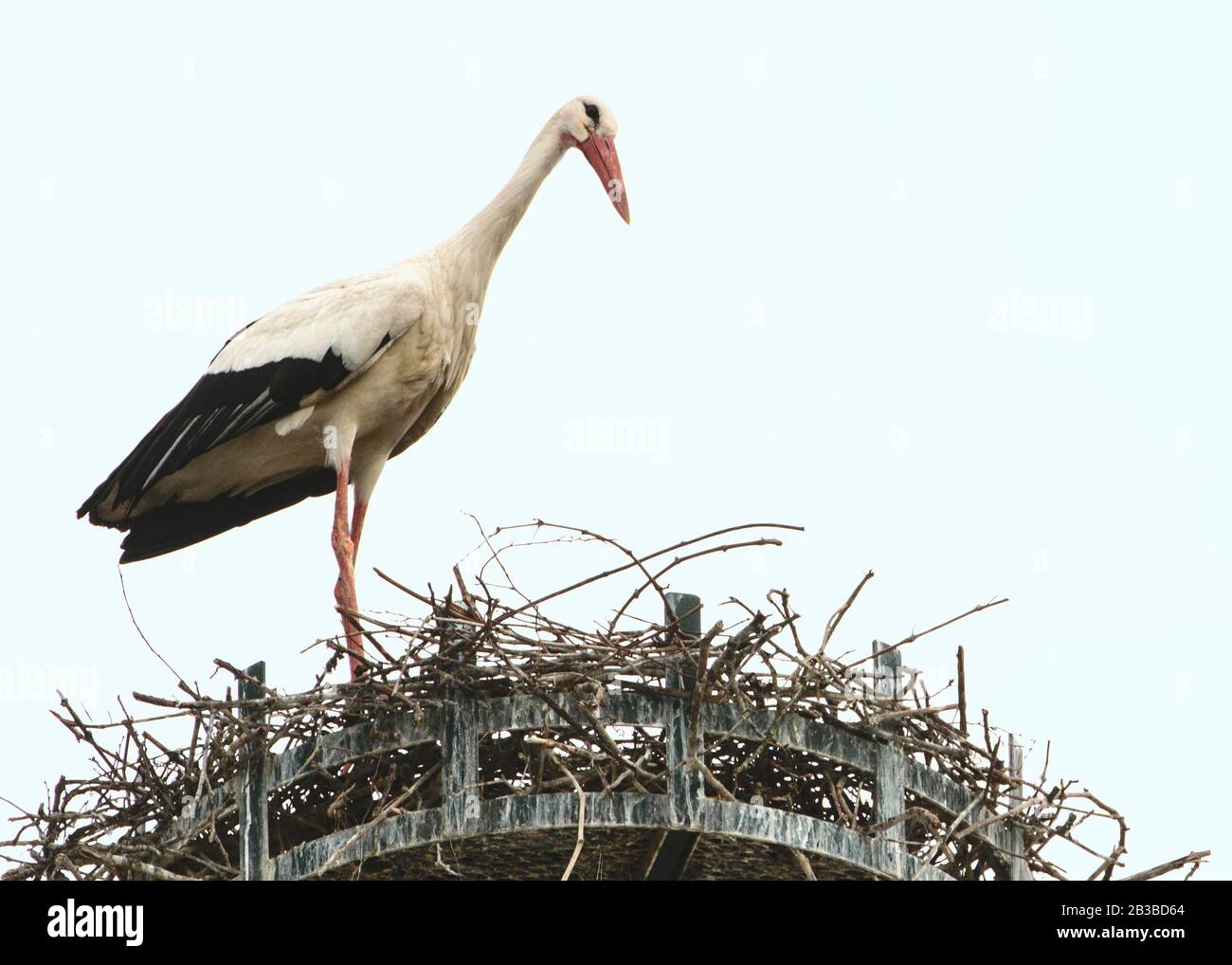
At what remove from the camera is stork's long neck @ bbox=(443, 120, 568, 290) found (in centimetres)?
958

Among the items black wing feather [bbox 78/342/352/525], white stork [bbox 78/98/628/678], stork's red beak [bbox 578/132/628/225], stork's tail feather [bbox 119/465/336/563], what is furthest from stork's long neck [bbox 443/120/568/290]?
stork's tail feather [bbox 119/465/336/563]

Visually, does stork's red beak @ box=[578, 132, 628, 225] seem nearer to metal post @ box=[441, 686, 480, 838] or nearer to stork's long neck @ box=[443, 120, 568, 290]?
stork's long neck @ box=[443, 120, 568, 290]

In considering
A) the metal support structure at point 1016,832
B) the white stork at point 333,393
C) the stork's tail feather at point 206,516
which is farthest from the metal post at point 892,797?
the stork's tail feather at point 206,516

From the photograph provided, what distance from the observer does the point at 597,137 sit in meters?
9.84

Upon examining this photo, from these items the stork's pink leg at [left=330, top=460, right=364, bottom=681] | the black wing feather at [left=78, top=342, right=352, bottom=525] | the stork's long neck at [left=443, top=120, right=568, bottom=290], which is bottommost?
the stork's pink leg at [left=330, top=460, right=364, bottom=681]

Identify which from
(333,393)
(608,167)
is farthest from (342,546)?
(608,167)

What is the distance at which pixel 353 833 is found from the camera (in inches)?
264

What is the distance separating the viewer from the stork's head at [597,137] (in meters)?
9.80

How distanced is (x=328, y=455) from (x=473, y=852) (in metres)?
2.87

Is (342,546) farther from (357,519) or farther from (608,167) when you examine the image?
(608,167)

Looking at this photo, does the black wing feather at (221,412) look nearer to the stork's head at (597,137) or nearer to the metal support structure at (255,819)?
the stork's head at (597,137)

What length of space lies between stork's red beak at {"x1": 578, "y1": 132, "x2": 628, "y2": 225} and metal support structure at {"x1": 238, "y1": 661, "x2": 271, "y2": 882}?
3416 mm

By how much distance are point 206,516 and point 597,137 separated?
2.46 m
